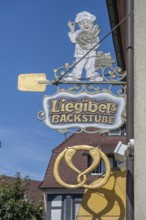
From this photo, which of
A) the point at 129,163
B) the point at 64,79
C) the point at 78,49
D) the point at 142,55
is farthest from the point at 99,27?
the point at 129,163

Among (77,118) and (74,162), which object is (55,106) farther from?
(74,162)

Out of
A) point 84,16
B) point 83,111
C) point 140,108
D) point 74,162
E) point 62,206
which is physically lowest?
point 62,206

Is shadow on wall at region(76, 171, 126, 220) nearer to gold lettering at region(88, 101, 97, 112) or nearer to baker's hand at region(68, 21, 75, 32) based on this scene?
gold lettering at region(88, 101, 97, 112)

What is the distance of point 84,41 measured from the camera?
7.59 meters

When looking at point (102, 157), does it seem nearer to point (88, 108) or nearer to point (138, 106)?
point (88, 108)

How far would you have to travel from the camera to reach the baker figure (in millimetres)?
7387

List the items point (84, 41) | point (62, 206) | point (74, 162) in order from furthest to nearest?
point (62, 206)
point (74, 162)
point (84, 41)

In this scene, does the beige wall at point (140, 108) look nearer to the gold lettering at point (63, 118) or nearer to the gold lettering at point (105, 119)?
the gold lettering at point (105, 119)

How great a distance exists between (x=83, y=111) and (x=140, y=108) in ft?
3.37

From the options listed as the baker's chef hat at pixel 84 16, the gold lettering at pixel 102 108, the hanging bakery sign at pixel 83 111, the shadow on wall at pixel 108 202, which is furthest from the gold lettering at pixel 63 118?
the baker's chef hat at pixel 84 16

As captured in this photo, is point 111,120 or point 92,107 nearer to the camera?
point 111,120

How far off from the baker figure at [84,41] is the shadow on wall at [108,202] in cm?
149

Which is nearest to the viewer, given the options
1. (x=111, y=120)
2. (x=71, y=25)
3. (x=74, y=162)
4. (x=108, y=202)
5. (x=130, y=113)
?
(x=130, y=113)

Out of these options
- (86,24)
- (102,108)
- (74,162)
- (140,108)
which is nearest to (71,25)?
(86,24)
